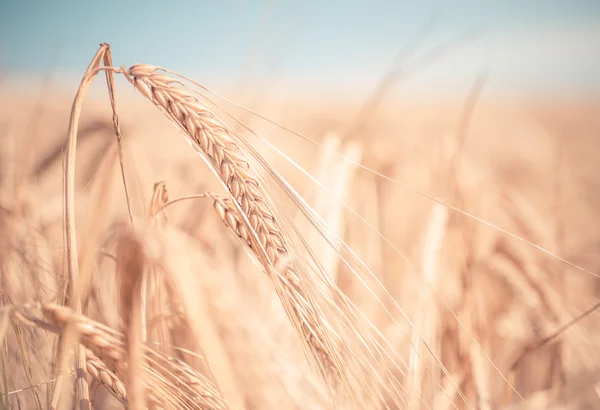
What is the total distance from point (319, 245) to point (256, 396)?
17.6 inches

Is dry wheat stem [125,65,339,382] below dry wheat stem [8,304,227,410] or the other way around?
the other way around

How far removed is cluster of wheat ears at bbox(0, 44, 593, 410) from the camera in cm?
18

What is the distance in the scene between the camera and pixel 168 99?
305mm

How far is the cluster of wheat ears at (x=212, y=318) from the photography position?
0.18 meters

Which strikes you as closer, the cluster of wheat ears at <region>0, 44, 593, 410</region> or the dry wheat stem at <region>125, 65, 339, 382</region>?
the cluster of wheat ears at <region>0, 44, 593, 410</region>

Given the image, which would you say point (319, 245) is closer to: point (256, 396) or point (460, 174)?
point (460, 174)

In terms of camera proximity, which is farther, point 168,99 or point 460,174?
point 460,174

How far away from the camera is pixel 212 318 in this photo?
20cm

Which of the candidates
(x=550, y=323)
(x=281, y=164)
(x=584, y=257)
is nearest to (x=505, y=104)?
(x=281, y=164)

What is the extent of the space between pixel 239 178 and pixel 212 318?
0.13 m

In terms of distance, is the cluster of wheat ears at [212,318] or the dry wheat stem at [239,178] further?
the dry wheat stem at [239,178]

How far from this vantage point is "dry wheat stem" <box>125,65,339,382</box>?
0.94ft

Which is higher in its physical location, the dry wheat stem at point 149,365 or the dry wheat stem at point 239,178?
the dry wheat stem at point 239,178

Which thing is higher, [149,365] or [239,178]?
[239,178]
